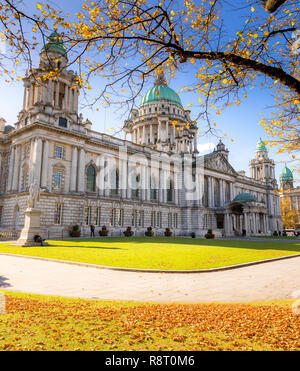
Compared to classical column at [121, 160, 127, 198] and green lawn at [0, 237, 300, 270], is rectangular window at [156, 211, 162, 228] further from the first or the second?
green lawn at [0, 237, 300, 270]

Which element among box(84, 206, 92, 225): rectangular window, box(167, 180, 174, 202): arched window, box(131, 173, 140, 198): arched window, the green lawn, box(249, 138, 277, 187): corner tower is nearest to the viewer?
the green lawn

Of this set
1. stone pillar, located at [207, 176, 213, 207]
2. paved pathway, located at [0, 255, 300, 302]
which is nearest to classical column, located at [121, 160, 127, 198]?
stone pillar, located at [207, 176, 213, 207]

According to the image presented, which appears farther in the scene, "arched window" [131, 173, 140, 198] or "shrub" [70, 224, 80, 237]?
"arched window" [131, 173, 140, 198]

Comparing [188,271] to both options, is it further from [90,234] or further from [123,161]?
[123,161]

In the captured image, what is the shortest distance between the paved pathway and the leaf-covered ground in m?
1.10

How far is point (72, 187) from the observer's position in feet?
123

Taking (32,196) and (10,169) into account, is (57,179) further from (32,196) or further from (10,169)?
(32,196)

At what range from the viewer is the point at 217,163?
218ft

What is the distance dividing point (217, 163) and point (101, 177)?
3389 cm

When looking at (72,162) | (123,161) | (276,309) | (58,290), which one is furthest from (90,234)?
(276,309)

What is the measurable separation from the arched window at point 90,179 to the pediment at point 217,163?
93.4 feet

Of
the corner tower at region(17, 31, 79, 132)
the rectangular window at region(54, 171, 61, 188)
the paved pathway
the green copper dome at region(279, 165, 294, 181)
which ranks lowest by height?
the paved pathway

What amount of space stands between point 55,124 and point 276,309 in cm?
3630

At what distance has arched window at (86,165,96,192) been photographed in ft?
138
